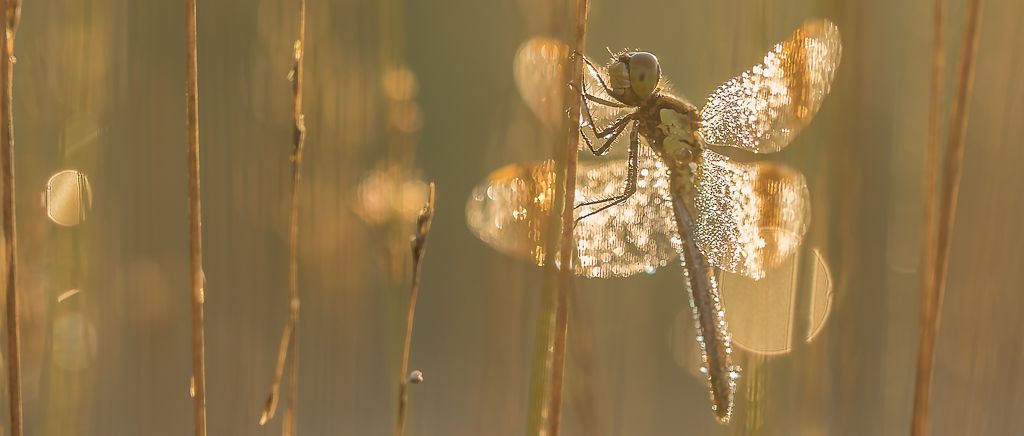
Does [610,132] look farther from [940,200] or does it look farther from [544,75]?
[940,200]

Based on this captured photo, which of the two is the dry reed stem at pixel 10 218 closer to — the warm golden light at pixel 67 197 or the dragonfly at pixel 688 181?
the dragonfly at pixel 688 181

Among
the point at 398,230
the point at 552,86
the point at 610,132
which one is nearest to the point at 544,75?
the point at 552,86

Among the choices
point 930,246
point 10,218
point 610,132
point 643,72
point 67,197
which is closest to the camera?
point 10,218

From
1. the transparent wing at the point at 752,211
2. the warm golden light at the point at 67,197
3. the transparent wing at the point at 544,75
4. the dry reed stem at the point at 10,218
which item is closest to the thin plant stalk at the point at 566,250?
the transparent wing at the point at 544,75

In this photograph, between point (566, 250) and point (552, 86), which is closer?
point (566, 250)

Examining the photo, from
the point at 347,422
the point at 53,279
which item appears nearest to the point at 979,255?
the point at 347,422

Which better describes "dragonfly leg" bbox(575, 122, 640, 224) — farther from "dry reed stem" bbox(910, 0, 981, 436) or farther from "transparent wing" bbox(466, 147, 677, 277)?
"dry reed stem" bbox(910, 0, 981, 436)
